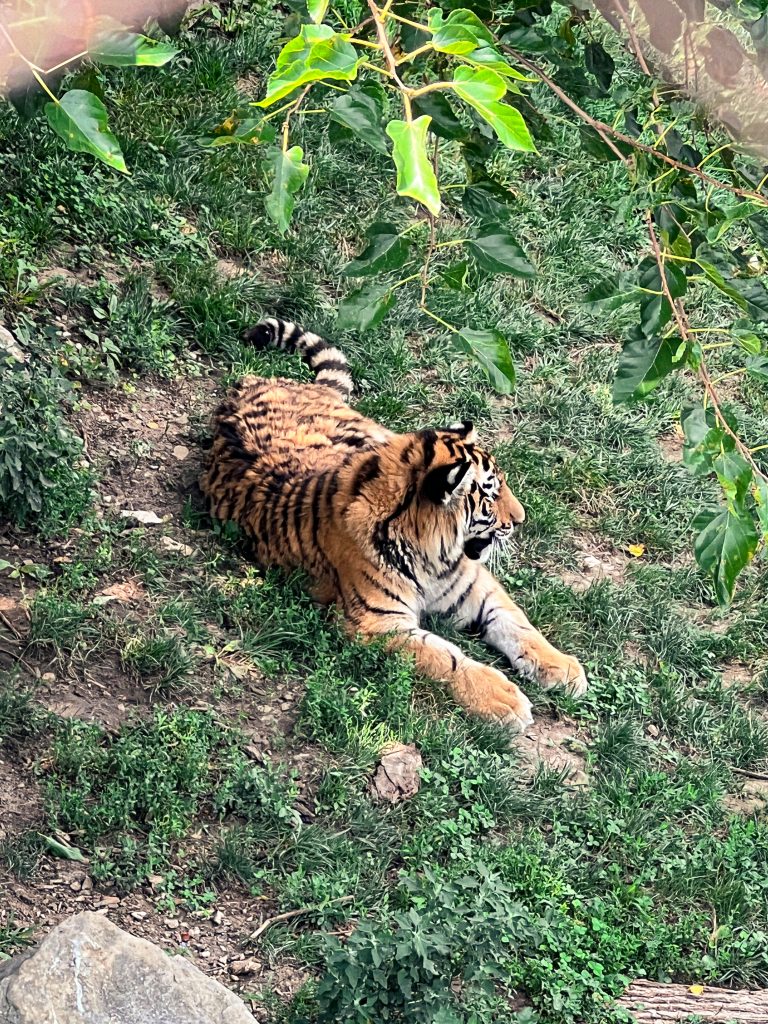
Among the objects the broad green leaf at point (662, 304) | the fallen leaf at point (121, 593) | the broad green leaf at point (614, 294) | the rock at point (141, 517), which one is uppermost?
the broad green leaf at point (662, 304)

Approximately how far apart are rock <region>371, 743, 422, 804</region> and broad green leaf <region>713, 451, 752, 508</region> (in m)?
2.33

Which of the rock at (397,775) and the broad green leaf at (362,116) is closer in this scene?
the broad green leaf at (362,116)

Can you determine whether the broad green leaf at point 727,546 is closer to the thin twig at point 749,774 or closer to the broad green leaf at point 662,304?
the broad green leaf at point 662,304

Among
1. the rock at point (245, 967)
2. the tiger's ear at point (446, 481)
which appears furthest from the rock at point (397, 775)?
the tiger's ear at point (446, 481)

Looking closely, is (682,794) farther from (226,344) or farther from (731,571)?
(226,344)

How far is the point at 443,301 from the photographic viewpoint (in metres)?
6.60

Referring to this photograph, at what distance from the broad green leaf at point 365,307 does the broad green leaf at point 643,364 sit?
0.48m

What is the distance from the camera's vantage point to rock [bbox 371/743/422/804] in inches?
171

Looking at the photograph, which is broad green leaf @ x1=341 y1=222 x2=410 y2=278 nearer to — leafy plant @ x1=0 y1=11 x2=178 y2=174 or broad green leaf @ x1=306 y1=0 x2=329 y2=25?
broad green leaf @ x1=306 y1=0 x2=329 y2=25

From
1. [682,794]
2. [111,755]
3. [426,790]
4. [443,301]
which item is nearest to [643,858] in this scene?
[682,794]

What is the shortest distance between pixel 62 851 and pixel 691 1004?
2.01m

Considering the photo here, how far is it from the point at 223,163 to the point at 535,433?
2.26m

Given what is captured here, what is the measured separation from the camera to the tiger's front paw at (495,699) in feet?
15.5

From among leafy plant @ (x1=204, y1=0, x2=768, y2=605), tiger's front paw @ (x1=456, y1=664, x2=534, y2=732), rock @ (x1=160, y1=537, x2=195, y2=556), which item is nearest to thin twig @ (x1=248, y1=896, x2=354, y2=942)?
tiger's front paw @ (x1=456, y1=664, x2=534, y2=732)
